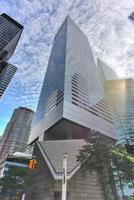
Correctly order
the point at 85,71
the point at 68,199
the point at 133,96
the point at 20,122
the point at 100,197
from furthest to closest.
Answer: the point at 20,122
the point at 133,96
the point at 85,71
the point at 100,197
the point at 68,199

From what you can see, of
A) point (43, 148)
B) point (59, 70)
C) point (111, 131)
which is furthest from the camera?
point (59, 70)

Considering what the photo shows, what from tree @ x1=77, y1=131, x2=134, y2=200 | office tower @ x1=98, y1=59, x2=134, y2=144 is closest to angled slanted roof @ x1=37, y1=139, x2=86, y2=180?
tree @ x1=77, y1=131, x2=134, y2=200

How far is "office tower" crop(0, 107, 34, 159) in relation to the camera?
164250 millimetres

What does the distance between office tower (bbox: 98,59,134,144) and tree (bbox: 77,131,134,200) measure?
63719 mm

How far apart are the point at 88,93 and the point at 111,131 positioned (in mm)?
23289

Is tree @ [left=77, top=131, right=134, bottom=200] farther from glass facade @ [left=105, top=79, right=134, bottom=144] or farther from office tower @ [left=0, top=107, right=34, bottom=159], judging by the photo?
office tower @ [left=0, top=107, right=34, bottom=159]

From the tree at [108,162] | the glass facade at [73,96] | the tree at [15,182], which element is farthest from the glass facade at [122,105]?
the tree at [108,162]

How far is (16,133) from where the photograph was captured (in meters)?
178

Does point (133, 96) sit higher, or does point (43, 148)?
point (133, 96)

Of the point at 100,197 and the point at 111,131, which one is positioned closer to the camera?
the point at 100,197

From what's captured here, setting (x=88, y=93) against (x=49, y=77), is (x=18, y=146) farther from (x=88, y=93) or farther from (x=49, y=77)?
(x=88, y=93)

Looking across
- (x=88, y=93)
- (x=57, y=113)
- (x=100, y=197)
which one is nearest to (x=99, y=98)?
(x=88, y=93)

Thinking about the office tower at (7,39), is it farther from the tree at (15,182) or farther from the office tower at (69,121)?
the tree at (15,182)

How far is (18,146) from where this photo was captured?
169 m
